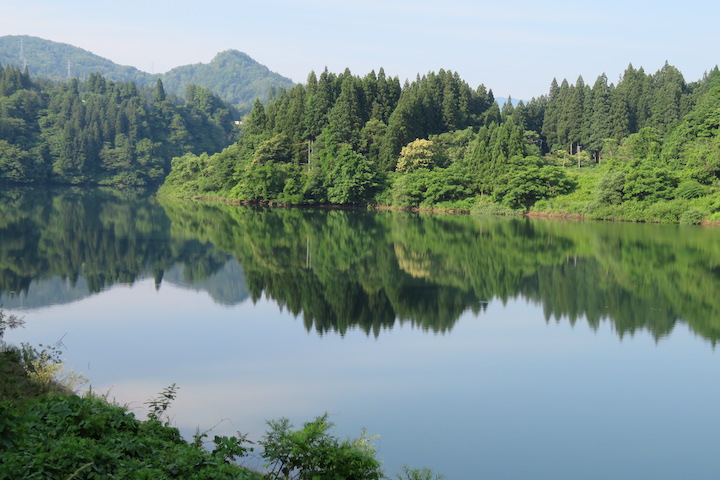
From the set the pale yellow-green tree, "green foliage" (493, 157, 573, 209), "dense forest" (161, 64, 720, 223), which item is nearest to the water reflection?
"dense forest" (161, 64, 720, 223)

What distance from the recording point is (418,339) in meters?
16.5

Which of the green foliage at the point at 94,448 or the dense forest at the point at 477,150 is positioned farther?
the dense forest at the point at 477,150

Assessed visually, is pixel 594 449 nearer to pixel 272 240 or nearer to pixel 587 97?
pixel 272 240

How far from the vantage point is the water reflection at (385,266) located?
19781 millimetres

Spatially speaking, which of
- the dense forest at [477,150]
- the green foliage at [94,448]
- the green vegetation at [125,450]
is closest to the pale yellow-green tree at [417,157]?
the dense forest at [477,150]

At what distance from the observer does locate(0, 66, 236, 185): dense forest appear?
94.1 metres

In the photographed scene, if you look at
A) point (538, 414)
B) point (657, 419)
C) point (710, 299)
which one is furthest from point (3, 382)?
point (710, 299)

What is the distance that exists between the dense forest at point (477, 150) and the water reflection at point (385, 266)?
6264mm

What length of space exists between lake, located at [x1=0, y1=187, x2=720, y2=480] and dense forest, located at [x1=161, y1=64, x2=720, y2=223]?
1638 centimetres

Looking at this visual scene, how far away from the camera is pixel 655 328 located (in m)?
18.1

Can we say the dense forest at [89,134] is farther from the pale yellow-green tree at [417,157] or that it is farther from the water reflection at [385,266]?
the water reflection at [385,266]

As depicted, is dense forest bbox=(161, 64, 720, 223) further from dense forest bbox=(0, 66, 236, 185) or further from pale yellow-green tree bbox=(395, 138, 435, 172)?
dense forest bbox=(0, 66, 236, 185)

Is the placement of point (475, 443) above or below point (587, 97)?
below

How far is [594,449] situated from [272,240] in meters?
Result: 26.0
